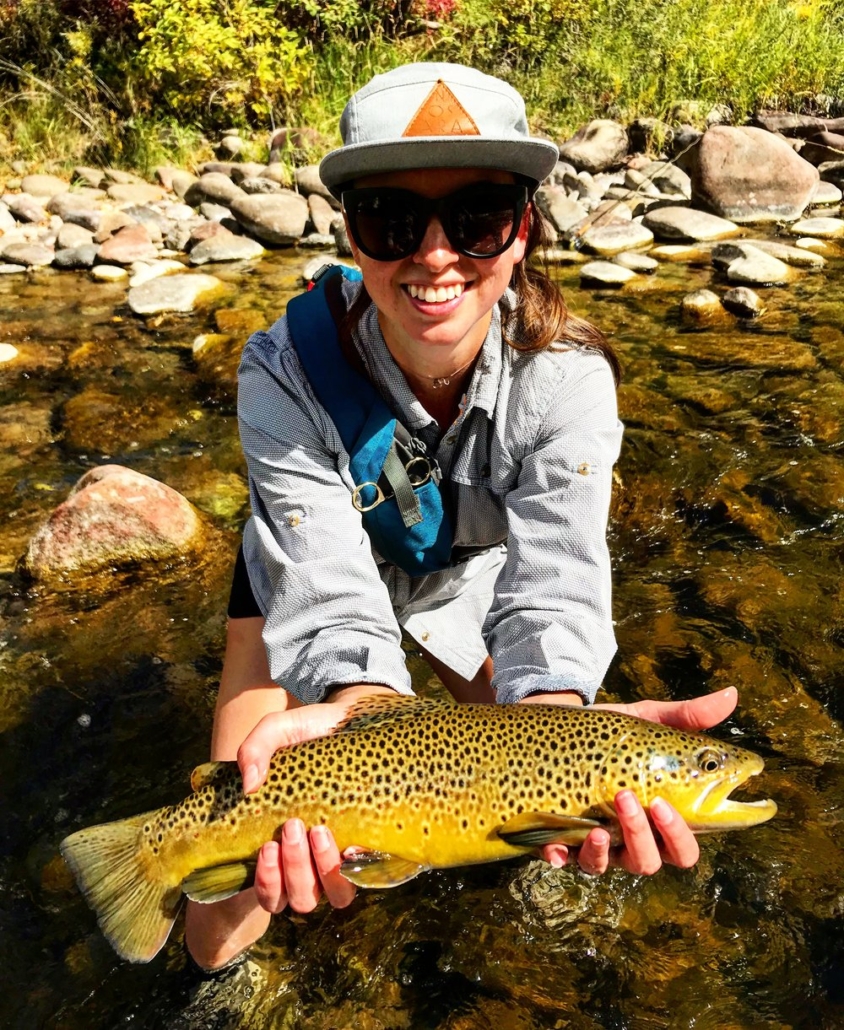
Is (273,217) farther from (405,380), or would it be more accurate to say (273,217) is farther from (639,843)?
(639,843)

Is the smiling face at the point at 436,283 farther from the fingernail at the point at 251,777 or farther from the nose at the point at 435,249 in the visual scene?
the fingernail at the point at 251,777

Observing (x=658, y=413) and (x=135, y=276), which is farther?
(x=135, y=276)

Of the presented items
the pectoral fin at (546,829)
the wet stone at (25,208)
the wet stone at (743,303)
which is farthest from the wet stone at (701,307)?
the wet stone at (25,208)

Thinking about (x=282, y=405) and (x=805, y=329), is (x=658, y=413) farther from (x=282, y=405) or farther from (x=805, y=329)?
(x=282, y=405)

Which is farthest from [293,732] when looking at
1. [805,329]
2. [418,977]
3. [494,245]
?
[805,329]

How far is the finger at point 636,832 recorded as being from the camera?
6.75ft

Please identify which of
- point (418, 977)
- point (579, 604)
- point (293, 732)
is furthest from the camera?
point (418, 977)

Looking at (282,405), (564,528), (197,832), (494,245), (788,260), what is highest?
(494,245)

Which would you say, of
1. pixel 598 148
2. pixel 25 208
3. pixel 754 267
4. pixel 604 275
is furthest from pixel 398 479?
pixel 598 148

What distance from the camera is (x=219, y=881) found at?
219 cm

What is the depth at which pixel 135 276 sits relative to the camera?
9.58 metres

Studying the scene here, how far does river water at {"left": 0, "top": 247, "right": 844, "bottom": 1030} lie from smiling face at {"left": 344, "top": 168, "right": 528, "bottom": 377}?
1815mm

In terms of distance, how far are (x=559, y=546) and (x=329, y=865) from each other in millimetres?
1039

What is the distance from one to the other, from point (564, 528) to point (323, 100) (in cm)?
1247
